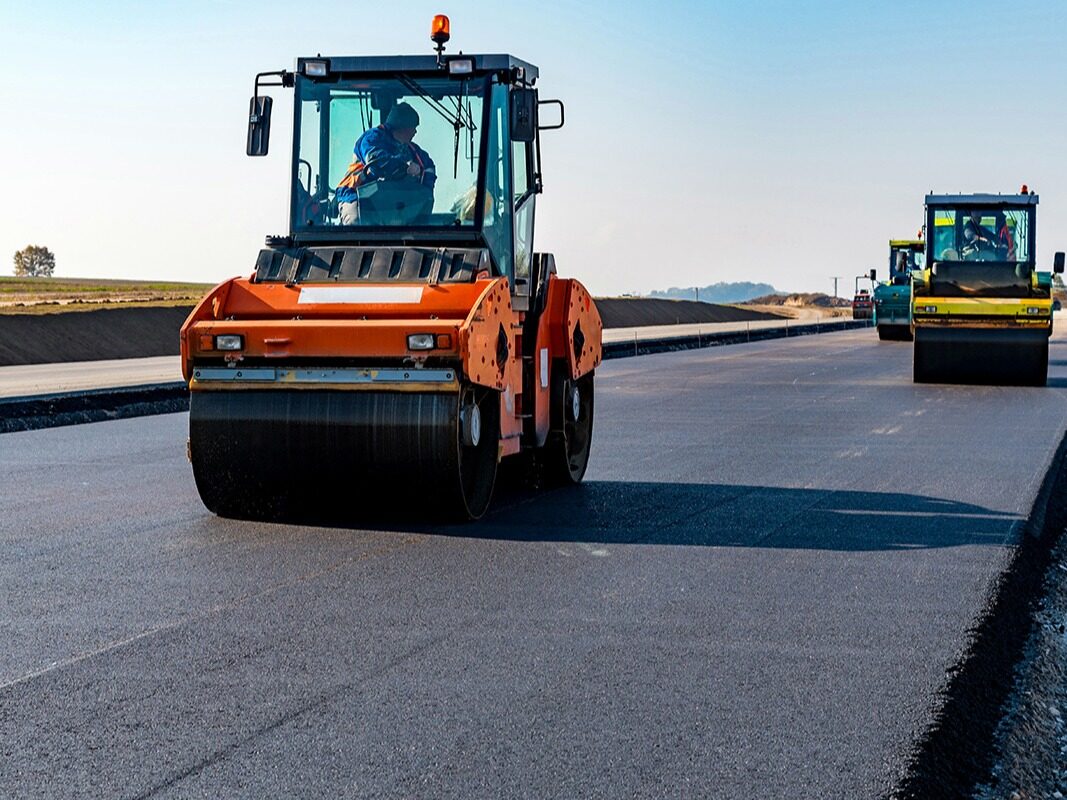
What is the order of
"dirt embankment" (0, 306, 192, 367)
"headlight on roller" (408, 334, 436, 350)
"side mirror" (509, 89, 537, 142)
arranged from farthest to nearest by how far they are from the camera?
"dirt embankment" (0, 306, 192, 367), "side mirror" (509, 89, 537, 142), "headlight on roller" (408, 334, 436, 350)

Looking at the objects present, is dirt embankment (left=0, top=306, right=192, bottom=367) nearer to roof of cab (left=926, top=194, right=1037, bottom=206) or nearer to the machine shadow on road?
roof of cab (left=926, top=194, right=1037, bottom=206)

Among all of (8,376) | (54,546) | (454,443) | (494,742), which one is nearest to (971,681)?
(494,742)

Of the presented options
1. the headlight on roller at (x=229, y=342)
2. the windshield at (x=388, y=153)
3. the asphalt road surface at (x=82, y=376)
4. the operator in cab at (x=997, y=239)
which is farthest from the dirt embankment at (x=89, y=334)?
the headlight on roller at (x=229, y=342)

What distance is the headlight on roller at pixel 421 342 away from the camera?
29.4 ft

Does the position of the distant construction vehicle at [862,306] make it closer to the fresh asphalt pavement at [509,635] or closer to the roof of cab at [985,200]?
the roof of cab at [985,200]

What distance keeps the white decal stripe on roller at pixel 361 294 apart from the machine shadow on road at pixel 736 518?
4.70 ft

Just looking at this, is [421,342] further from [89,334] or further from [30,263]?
[30,263]

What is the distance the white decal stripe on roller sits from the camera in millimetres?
9305

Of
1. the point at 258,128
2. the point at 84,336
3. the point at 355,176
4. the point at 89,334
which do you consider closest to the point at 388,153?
the point at 355,176

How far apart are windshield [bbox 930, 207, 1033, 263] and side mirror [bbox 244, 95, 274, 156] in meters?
17.8

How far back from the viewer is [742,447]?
47.1 ft

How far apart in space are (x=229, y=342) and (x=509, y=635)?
354cm

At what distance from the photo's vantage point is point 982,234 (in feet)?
85.6

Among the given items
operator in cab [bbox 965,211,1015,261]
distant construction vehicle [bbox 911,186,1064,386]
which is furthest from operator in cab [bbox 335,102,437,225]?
operator in cab [bbox 965,211,1015,261]
